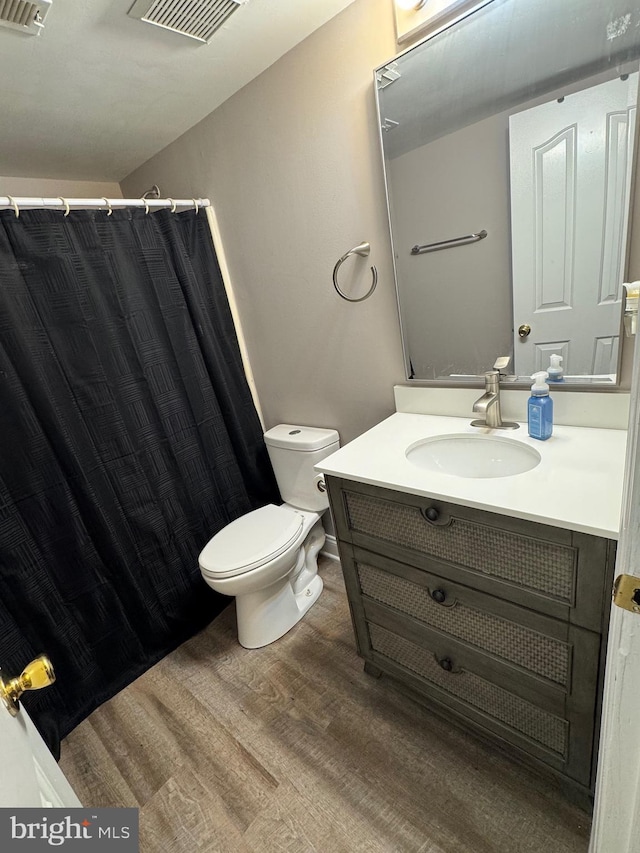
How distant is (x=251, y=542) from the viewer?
159cm

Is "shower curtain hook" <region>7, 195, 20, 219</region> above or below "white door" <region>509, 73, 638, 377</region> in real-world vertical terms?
above

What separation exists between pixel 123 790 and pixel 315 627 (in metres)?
0.81

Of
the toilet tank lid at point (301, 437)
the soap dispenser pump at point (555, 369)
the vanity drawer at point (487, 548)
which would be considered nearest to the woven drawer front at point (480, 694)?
the vanity drawer at point (487, 548)

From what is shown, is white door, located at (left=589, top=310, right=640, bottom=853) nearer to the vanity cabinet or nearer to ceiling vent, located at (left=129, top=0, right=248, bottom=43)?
the vanity cabinet

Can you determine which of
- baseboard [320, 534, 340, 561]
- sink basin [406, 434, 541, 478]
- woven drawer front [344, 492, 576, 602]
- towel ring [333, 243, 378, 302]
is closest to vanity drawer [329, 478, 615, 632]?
woven drawer front [344, 492, 576, 602]

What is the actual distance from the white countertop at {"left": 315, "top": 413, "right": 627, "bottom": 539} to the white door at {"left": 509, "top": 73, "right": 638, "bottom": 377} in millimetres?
220

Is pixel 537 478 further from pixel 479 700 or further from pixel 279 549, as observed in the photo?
pixel 279 549

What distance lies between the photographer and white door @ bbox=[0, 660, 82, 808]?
512 mm

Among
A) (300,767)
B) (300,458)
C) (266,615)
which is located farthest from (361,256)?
(300,767)

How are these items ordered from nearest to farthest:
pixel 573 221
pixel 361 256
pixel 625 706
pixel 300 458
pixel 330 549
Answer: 1. pixel 625 706
2. pixel 573 221
3. pixel 361 256
4. pixel 300 458
5. pixel 330 549

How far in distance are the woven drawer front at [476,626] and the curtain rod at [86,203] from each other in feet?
5.20

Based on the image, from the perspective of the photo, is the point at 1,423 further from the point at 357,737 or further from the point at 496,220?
the point at 496,220

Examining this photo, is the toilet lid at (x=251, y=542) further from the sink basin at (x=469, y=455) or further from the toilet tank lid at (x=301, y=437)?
the sink basin at (x=469, y=455)

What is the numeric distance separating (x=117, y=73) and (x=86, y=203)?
414 mm
